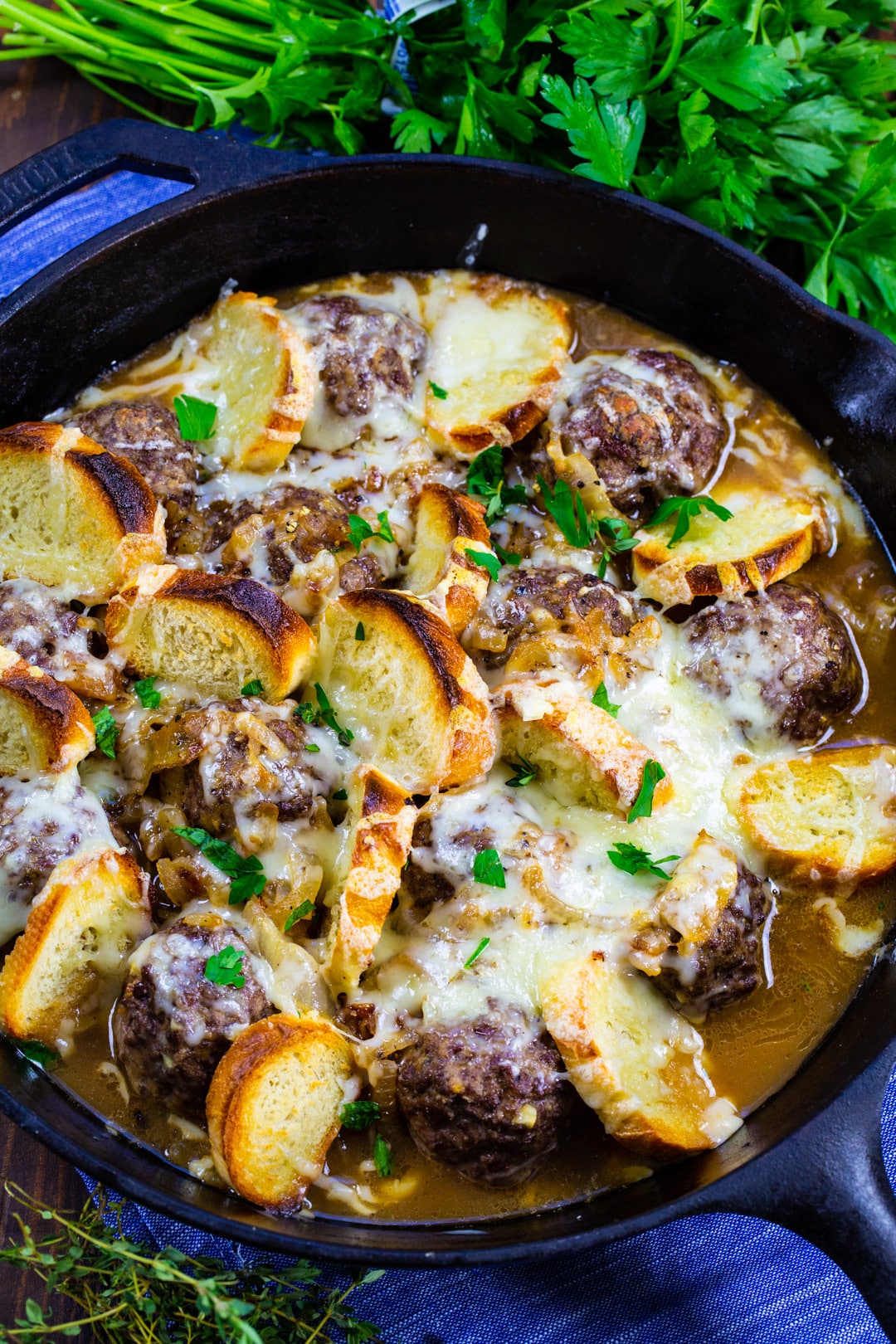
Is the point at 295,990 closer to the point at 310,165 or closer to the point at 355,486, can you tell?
the point at 355,486

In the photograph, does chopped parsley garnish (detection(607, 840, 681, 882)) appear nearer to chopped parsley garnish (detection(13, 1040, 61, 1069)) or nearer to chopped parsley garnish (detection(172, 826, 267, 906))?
chopped parsley garnish (detection(172, 826, 267, 906))

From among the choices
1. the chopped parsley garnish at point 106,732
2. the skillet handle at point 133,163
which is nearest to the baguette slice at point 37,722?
the chopped parsley garnish at point 106,732

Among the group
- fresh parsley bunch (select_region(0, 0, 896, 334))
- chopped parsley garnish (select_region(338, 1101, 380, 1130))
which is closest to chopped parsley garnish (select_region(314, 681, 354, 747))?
chopped parsley garnish (select_region(338, 1101, 380, 1130))

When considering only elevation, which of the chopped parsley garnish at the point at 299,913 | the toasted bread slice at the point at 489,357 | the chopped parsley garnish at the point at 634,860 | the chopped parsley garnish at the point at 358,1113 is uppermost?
the toasted bread slice at the point at 489,357

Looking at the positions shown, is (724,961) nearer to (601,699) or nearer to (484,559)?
(601,699)

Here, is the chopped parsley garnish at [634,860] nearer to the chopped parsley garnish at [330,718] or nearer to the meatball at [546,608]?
the meatball at [546,608]

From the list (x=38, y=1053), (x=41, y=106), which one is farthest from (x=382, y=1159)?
(x=41, y=106)
